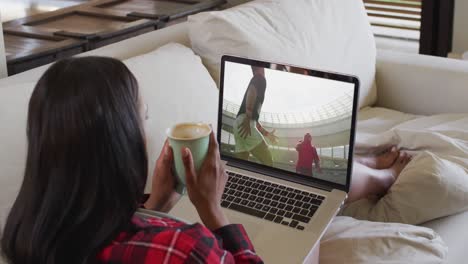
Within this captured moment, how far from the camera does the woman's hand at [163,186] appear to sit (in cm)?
117

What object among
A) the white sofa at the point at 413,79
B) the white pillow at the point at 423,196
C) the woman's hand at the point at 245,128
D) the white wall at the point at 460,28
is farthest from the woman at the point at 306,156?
the white wall at the point at 460,28

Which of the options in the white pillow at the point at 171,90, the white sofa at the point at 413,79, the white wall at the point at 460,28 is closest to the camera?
the white pillow at the point at 171,90

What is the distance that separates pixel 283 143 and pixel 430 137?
0.64m

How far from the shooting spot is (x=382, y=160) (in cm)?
193

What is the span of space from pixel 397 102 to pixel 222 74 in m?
1.13

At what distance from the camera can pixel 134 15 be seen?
2576mm

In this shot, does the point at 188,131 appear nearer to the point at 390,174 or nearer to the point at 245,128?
the point at 245,128

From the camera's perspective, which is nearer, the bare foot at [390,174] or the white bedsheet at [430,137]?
the white bedsheet at [430,137]

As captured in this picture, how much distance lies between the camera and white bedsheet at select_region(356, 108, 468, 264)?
63.9 inches

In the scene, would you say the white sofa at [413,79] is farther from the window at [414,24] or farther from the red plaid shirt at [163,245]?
the red plaid shirt at [163,245]

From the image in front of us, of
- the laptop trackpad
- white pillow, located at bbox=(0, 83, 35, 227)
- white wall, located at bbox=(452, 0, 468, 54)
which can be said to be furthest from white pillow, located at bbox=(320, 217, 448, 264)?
white wall, located at bbox=(452, 0, 468, 54)

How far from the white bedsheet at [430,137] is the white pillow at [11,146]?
97 centimetres

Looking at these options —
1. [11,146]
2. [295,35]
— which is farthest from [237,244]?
[295,35]

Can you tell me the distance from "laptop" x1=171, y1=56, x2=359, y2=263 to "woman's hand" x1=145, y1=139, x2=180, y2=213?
0.47ft
